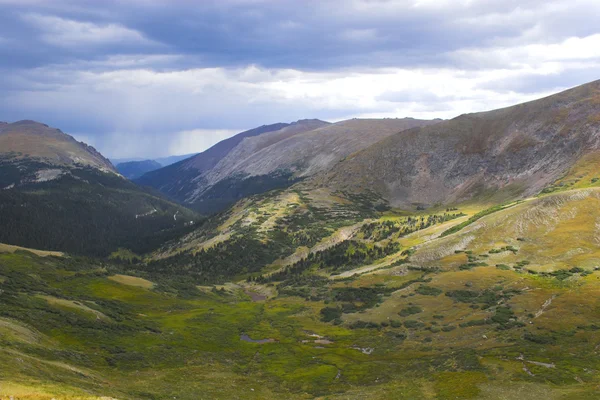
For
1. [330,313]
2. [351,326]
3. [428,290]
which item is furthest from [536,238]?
[351,326]

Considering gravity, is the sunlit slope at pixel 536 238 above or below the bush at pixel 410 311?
above

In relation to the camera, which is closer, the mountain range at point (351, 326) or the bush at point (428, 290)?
the mountain range at point (351, 326)

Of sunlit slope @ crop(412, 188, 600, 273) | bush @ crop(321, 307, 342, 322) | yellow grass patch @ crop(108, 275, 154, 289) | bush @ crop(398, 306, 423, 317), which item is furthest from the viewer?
yellow grass patch @ crop(108, 275, 154, 289)

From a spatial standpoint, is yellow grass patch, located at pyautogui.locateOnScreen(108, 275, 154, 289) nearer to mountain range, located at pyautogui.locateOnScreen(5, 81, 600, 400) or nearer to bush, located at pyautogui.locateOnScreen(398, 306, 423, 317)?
mountain range, located at pyautogui.locateOnScreen(5, 81, 600, 400)

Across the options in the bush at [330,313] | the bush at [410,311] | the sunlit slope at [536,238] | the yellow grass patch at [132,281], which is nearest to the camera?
the bush at [410,311]

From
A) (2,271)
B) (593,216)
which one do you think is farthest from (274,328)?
(593,216)

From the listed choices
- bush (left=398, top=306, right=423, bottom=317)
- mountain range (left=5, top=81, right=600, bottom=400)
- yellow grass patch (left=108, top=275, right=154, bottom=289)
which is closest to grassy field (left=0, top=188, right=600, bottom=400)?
mountain range (left=5, top=81, right=600, bottom=400)

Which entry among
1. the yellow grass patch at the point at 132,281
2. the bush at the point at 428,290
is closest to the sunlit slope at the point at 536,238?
the bush at the point at 428,290

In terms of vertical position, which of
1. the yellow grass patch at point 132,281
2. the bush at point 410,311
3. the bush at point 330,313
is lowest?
the bush at point 330,313

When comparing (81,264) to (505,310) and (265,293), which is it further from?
(505,310)

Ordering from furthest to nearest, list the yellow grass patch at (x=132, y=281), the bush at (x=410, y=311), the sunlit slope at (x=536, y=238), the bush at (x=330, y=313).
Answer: the yellow grass patch at (x=132, y=281)
the sunlit slope at (x=536, y=238)
the bush at (x=330, y=313)
the bush at (x=410, y=311)

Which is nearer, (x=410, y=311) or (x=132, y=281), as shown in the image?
(x=410, y=311)

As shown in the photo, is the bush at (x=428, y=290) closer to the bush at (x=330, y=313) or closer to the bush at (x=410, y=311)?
the bush at (x=410, y=311)

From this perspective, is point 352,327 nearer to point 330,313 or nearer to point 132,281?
point 330,313
